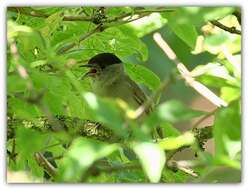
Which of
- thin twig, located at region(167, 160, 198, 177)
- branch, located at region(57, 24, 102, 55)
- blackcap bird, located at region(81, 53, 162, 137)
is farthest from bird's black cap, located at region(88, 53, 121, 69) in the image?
thin twig, located at region(167, 160, 198, 177)

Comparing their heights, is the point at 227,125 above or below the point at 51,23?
below

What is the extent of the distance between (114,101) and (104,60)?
0.92 m

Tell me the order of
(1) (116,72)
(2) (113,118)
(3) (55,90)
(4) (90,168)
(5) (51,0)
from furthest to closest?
(1) (116,72)
(5) (51,0)
(3) (55,90)
(4) (90,168)
(2) (113,118)

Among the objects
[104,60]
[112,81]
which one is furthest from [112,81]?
[104,60]

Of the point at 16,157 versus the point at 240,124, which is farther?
the point at 16,157

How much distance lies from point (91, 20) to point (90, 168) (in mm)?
699

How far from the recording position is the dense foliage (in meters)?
1.23

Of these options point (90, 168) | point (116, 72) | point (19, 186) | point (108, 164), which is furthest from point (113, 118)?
point (116, 72)

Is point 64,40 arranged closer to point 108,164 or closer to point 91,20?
→ point 91,20

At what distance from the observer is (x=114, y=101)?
1267mm

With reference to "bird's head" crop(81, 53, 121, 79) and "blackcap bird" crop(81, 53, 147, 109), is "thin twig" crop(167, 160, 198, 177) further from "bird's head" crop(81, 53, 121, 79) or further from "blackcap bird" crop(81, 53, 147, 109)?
"bird's head" crop(81, 53, 121, 79)

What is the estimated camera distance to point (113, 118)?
3.86 feet

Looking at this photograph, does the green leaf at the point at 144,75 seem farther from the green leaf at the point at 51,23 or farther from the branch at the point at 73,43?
the green leaf at the point at 51,23

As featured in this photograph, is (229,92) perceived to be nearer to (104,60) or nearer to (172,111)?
(172,111)
